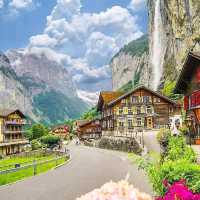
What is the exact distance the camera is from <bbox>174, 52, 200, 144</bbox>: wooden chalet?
113ft

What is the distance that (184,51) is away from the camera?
12544cm

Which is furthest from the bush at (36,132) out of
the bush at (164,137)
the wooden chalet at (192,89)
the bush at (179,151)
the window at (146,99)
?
the bush at (179,151)

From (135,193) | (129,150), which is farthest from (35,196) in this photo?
(129,150)

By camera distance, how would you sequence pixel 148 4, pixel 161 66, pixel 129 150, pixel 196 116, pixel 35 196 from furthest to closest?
1. pixel 148 4
2. pixel 161 66
3. pixel 129 150
4. pixel 196 116
5. pixel 35 196

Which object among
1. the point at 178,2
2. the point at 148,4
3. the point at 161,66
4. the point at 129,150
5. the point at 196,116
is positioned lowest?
the point at 129,150

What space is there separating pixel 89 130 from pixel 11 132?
45439mm

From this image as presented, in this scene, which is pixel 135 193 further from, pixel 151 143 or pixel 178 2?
pixel 178 2

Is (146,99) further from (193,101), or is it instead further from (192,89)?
(193,101)

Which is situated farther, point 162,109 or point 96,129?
point 96,129

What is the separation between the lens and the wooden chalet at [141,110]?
76.6 meters

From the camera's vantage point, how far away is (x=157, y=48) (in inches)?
6009

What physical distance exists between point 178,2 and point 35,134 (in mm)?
64145

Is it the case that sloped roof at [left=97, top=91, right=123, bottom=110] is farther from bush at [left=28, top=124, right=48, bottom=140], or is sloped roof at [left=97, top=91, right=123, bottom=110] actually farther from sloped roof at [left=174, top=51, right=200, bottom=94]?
bush at [left=28, top=124, right=48, bottom=140]

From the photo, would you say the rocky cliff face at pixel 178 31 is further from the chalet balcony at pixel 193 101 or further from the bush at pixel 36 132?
Result: the chalet balcony at pixel 193 101
